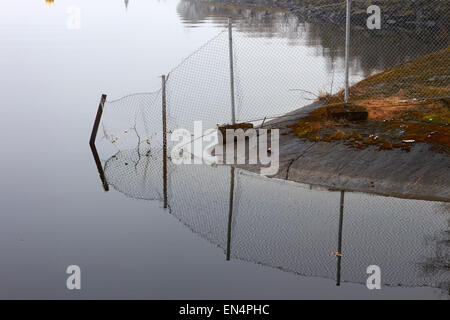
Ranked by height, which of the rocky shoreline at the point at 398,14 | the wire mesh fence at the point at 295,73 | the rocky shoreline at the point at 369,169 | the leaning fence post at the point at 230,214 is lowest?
the leaning fence post at the point at 230,214

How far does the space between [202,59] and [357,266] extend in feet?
68.9

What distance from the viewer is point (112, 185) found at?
15117 mm

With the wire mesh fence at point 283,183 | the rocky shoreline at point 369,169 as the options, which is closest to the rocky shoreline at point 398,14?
the wire mesh fence at point 283,183

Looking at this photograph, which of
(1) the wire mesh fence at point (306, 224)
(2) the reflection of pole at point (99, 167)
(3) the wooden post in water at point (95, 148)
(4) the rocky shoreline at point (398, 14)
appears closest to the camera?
(1) the wire mesh fence at point (306, 224)

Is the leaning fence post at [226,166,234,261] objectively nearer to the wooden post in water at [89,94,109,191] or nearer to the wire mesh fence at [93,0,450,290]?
the wire mesh fence at [93,0,450,290]

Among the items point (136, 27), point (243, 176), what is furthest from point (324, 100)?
Result: point (136, 27)

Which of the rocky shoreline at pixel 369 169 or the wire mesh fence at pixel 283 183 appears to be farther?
the rocky shoreline at pixel 369 169

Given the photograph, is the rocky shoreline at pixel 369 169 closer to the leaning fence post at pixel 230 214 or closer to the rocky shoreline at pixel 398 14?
the leaning fence post at pixel 230 214

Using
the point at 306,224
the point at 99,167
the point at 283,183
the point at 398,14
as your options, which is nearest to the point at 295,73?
the point at 99,167

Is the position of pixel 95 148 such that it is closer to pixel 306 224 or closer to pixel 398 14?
pixel 306 224

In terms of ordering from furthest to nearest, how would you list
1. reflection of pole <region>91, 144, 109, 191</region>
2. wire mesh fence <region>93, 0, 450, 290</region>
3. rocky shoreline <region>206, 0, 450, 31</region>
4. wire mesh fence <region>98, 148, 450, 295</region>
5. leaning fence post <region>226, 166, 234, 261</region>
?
rocky shoreline <region>206, 0, 450, 31</region>, reflection of pole <region>91, 144, 109, 191</region>, leaning fence post <region>226, 166, 234, 261</region>, wire mesh fence <region>93, 0, 450, 290</region>, wire mesh fence <region>98, 148, 450, 295</region>

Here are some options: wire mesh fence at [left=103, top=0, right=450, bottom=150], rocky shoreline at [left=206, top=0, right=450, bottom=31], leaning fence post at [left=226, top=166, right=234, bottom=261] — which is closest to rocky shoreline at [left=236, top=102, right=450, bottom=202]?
leaning fence post at [left=226, top=166, right=234, bottom=261]

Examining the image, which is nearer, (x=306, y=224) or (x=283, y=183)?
(x=306, y=224)

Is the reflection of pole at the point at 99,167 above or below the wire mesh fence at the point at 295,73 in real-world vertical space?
below
